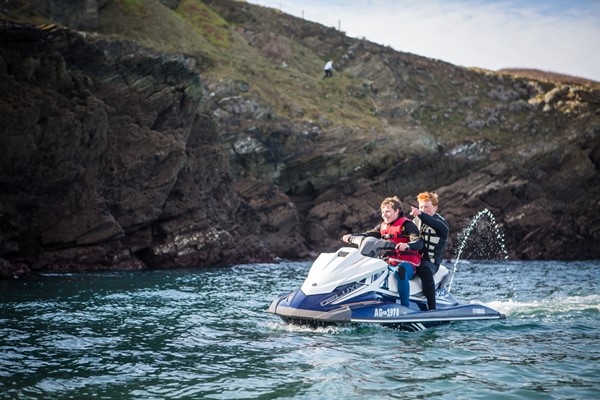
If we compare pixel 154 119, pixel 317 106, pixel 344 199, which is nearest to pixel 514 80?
pixel 317 106

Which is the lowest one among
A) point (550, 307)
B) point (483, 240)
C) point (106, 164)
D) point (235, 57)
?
point (550, 307)

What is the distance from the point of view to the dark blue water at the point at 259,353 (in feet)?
29.4

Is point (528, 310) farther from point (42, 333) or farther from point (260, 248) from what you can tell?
point (260, 248)

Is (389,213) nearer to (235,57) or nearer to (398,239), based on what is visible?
(398,239)

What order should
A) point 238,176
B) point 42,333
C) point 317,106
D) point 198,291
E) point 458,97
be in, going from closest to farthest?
point 42,333 < point 198,291 < point 238,176 < point 317,106 < point 458,97

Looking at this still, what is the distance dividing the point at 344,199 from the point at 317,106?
43.4 ft

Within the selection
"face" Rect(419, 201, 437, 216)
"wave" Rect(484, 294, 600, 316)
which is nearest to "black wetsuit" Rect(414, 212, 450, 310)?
Answer: "face" Rect(419, 201, 437, 216)

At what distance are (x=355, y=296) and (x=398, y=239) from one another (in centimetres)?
167

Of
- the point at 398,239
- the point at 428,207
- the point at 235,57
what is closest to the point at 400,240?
the point at 398,239

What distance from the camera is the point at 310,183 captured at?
47.7 metres

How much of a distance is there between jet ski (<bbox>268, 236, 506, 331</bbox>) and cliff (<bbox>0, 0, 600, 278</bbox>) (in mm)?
15086

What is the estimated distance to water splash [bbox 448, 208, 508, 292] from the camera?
46.9m

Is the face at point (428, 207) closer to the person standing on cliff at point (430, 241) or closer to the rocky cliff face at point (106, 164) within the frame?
the person standing on cliff at point (430, 241)

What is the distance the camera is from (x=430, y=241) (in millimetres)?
14008
